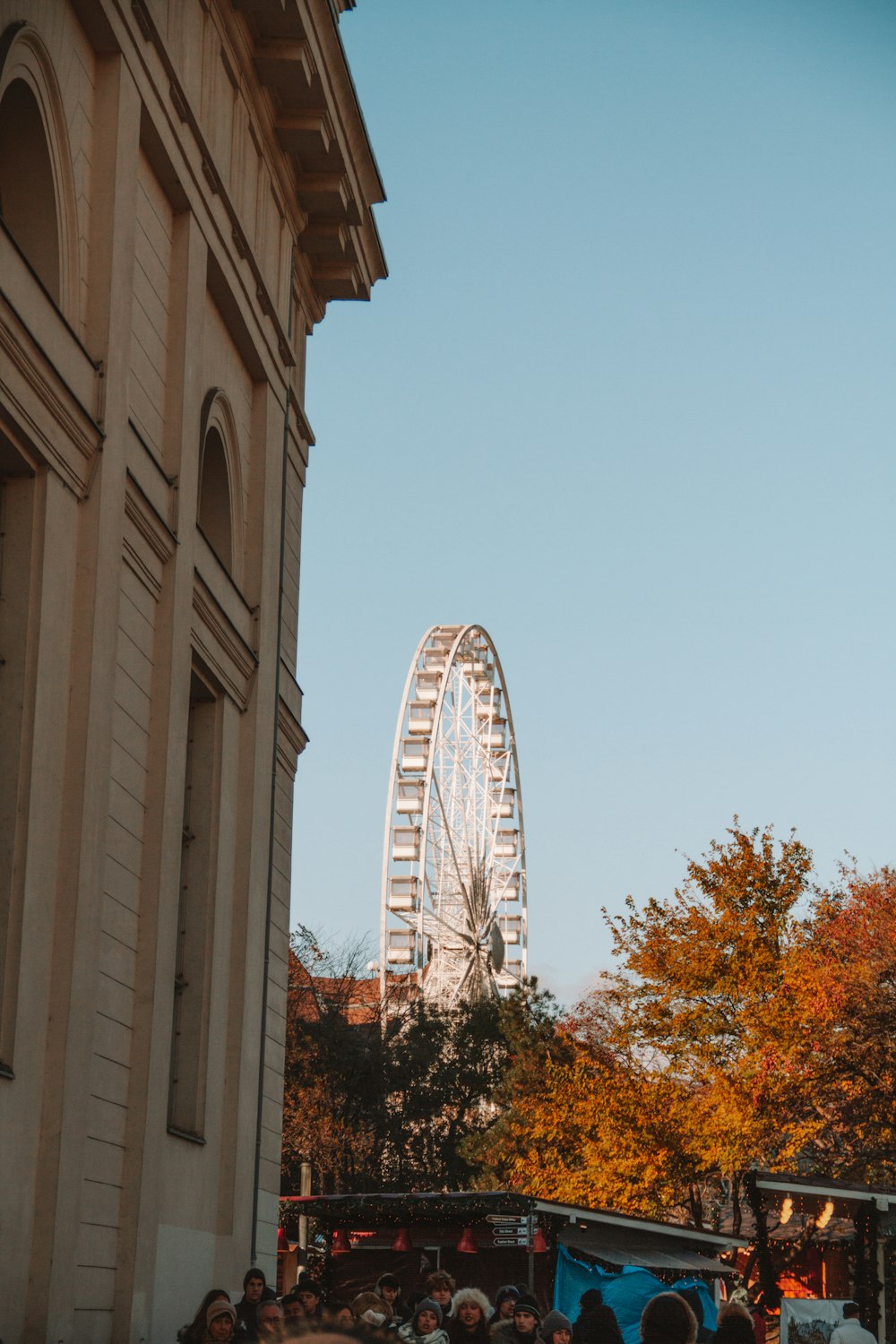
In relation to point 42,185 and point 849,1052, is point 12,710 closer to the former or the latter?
point 42,185

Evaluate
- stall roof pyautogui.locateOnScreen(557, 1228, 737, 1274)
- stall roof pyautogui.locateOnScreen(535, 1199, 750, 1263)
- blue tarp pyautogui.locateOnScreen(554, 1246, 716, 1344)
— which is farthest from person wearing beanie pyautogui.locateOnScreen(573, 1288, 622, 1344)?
stall roof pyautogui.locateOnScreen(557, 1228, 737, 1274)

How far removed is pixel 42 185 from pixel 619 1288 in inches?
701

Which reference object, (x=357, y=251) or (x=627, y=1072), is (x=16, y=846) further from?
(x=627, y=1072)

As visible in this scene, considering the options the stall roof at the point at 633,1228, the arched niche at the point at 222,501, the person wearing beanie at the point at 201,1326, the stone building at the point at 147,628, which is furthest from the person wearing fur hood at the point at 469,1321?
the stall roof at the point at 633,1228

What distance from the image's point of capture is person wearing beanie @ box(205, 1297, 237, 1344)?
967cm

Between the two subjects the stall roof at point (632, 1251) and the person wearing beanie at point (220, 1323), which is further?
the stall roof at point (632, 1251)

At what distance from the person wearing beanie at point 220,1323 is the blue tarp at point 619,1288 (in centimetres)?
1448

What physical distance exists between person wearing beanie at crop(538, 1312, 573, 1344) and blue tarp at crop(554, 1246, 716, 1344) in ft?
44.7

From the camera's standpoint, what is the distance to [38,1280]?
10492 mm

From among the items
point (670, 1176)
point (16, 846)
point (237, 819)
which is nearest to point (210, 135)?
point (237, 819)

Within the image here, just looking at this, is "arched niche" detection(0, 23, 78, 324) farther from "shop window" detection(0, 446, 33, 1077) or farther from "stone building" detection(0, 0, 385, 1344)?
"shop window" detection(0, 446, 33, 1077)

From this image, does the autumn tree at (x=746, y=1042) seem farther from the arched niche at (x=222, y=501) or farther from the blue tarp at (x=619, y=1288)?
the arched niche at (x=222, y=501)

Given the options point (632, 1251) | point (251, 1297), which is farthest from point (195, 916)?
point (632, 1251)

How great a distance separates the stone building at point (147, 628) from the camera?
35.5 feet
